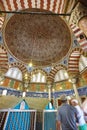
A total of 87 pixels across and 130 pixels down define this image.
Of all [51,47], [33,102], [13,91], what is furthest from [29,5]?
[13,91]

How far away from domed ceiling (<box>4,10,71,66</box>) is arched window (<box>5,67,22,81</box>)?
991 mm

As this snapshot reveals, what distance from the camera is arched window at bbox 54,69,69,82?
1056 cm

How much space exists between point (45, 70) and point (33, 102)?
6924mm

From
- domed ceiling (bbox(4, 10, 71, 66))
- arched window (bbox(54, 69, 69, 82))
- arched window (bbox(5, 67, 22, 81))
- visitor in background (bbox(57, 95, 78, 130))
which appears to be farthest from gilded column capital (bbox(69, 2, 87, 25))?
arched window (bbox(5, 67, 22, 81))

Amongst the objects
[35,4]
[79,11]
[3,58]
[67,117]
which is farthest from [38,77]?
[67,117]

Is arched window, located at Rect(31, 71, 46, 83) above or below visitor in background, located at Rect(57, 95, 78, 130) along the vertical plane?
above

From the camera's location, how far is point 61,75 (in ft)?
35.4

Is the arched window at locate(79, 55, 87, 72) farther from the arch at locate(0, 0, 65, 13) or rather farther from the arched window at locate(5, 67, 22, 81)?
the arch at locate(0, 0, 65, 13)

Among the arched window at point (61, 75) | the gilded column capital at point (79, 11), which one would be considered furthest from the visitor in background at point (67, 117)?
the arched window at point (61, 75)

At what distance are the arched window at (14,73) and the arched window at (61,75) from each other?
2945mm

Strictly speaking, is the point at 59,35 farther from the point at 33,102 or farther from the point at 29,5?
the point at 33,102

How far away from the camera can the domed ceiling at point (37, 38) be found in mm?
9820

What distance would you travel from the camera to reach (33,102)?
398 cm

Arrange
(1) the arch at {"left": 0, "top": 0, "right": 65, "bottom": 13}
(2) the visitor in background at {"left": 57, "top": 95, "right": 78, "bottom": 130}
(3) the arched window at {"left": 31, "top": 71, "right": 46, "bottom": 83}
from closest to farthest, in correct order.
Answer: (2) the visitor in background at {"left": 57, "top": 95, "right": 78, "bottom": 130} → (1) the arch at {"left": 0, "top": 0, "right": 65, "bottom": 13} → (3) the arched window at {"left": 31, "top": 71, "right": 46, "bottom": 83}
